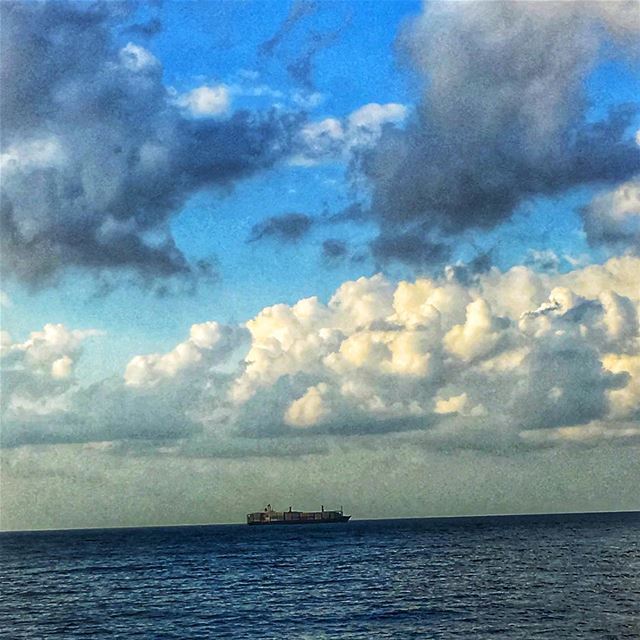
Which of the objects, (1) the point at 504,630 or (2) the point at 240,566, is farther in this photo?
(2) the point at 240,566

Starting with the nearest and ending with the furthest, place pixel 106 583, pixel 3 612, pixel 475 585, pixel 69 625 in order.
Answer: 1. pixel 69 625
2. pixel 3 612
3. pixel 475 585
4. pixel 106 583

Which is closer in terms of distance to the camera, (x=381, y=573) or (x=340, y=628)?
(x=340, y=628)

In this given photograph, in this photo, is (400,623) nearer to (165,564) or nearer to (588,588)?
(588,588)

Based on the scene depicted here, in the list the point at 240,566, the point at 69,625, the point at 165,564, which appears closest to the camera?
the point at 69,625

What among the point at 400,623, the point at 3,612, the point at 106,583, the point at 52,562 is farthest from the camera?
the point at 52,562

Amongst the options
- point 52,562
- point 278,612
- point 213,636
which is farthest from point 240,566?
point 213,636

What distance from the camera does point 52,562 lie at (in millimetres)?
198000

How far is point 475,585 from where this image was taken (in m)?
114

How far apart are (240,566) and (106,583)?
114 ft

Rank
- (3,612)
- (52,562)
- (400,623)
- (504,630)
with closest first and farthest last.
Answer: (504,630) < (400,623) < (3,612) < (52,562)

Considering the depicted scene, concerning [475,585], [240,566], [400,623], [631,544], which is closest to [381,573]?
[475,585]

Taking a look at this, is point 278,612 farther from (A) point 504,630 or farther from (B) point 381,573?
(B) point 381,573

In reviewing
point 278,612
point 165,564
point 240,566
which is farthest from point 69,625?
point 165,564

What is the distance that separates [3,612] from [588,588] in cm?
7176
